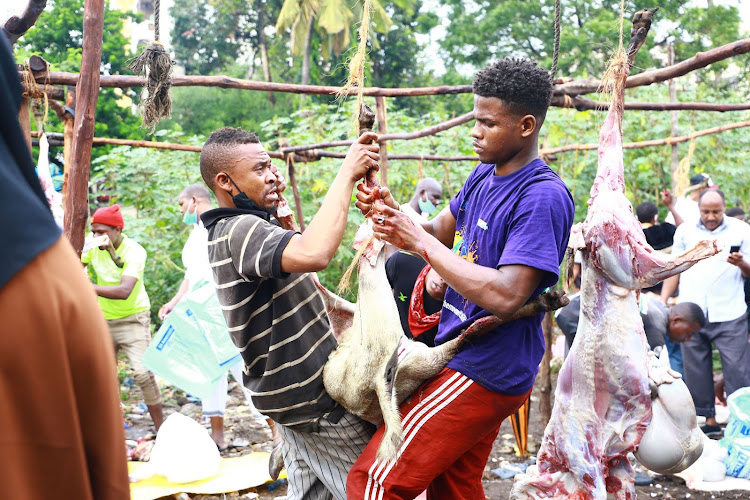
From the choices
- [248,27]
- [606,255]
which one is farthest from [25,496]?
[248,27]

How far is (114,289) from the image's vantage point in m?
6.00

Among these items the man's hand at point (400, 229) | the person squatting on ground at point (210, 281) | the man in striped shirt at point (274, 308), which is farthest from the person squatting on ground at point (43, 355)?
the person squatting on ground at point (210, 281)

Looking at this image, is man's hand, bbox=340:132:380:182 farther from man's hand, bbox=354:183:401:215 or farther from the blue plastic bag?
the blue plastic bag

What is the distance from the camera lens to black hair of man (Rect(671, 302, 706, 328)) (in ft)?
19.8

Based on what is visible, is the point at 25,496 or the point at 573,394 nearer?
the point at 25,496

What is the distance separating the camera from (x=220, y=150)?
9.06ft

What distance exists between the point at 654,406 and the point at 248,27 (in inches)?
1061

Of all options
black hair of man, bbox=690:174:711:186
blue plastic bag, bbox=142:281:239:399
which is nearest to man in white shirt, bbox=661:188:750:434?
black hair of man, bbox=690:174:711:186

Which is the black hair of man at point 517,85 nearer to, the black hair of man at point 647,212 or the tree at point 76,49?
the black hair of man at point 647,212

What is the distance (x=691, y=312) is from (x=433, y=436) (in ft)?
14.2

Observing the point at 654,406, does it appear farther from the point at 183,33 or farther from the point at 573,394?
the point at 183,33

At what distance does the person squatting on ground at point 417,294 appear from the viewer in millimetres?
3150

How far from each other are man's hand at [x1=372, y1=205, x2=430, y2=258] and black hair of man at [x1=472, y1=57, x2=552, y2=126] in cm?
57

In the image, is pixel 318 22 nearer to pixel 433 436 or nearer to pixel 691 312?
pixel 691 312
